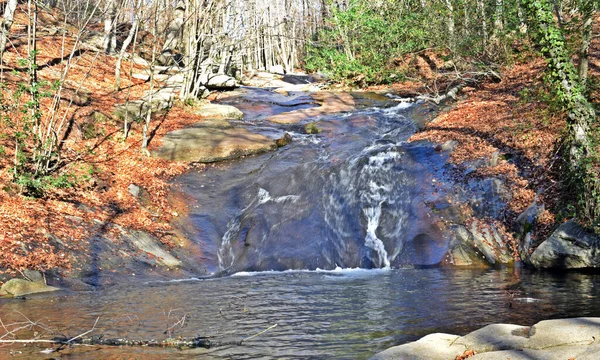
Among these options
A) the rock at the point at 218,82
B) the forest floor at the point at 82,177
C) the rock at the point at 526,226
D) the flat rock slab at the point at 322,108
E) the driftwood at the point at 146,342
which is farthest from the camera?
the rock at the point at 218,82

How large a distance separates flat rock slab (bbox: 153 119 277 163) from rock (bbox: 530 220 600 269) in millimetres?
10074

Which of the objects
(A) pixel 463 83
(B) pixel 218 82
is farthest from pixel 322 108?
(B) pixel 218 82

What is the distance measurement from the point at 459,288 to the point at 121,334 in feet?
18.9

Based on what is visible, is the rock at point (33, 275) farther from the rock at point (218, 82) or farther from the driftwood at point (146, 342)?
the rock at point (218, 82)

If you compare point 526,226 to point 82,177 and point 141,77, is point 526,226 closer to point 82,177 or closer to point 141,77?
point 82,177

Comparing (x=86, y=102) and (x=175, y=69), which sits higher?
(x=175, y=69)

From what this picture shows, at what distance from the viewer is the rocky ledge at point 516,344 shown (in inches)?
199

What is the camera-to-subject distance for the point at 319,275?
12.0 metres

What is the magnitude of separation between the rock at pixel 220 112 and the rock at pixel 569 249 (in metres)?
14.0

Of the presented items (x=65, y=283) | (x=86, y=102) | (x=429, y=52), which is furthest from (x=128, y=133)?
(x=429, y=52)

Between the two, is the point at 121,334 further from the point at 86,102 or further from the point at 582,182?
the point at 86,102

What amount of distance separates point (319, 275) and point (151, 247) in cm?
403

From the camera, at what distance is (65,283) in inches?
417

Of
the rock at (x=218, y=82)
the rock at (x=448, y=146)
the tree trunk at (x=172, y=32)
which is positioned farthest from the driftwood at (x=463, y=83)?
the tree trunk at (x=172, y=32)
